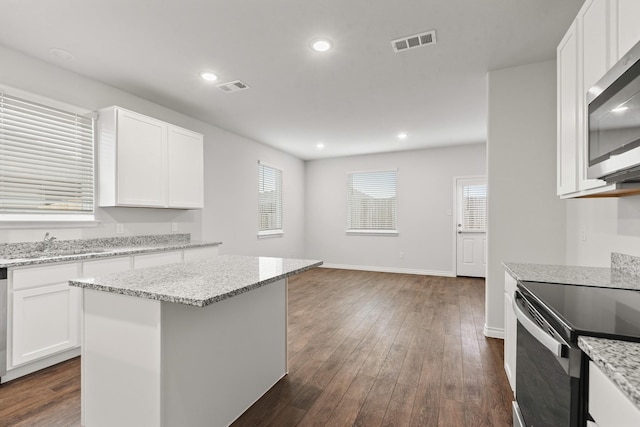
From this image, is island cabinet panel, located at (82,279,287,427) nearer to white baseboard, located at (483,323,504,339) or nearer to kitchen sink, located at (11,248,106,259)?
kitchen sink, located at (11,248,106,259)

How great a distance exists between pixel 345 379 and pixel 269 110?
11.2 ft

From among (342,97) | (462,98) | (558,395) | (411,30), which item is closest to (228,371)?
(558,395)

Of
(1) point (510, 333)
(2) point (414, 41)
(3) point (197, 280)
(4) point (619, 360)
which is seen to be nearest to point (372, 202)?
(2) point (414, 41)

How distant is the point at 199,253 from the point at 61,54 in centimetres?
241

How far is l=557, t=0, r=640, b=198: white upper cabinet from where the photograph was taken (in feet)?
4.58

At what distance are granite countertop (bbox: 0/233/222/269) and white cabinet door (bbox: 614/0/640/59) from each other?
3.76 m

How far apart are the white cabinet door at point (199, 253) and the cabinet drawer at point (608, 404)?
3.47 meters

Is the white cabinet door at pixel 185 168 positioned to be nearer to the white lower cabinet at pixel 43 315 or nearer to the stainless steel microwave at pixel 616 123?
the white lower cabinet at pixel 43 315

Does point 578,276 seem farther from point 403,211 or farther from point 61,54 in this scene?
point 403,211

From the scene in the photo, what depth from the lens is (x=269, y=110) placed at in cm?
425

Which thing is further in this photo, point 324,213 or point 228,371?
point 324,213

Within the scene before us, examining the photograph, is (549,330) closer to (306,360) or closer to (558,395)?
(558,395)

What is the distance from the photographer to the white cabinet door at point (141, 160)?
10.7 ft

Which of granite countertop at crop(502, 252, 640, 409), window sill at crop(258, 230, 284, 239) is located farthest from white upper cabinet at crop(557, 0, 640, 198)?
window sill at crop(258, 230, 284, 239)
